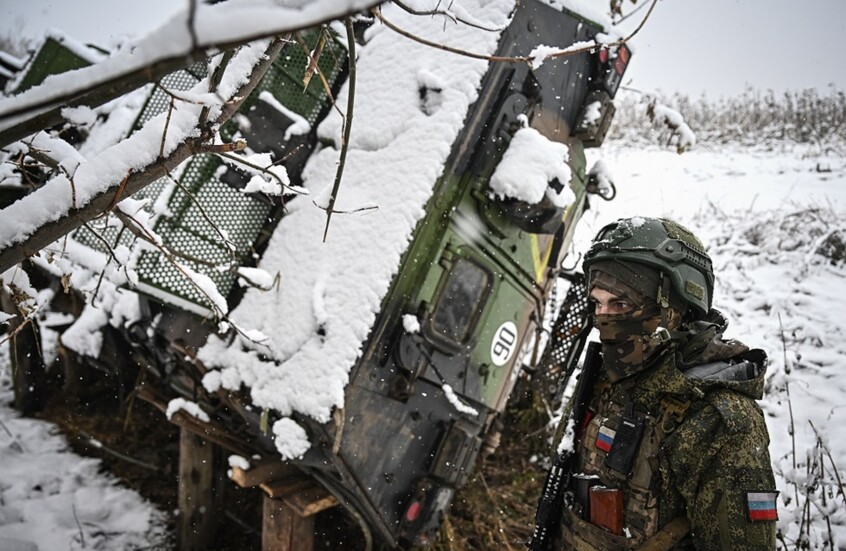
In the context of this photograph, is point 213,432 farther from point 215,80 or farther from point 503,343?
point 215,80

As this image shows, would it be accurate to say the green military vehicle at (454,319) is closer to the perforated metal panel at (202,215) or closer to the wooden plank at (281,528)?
the wooden plank at (281,528)

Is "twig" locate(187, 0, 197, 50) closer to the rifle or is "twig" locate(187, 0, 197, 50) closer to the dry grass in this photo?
the rifle

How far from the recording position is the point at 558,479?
2.21 metres

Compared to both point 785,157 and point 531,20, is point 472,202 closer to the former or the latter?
point 531,20

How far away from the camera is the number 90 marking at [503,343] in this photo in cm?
350

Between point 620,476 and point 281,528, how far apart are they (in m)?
2.44

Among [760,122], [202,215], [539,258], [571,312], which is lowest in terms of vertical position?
[202,215]

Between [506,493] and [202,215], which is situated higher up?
[202,215]

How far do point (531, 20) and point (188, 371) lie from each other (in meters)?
3.42

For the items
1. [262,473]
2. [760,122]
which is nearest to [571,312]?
[262,473]

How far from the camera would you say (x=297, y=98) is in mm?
3561

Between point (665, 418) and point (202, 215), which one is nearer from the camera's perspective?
point (665, 418)

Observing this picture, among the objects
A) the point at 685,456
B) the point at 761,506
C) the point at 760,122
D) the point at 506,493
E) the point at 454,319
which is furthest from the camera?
the point at 760,122

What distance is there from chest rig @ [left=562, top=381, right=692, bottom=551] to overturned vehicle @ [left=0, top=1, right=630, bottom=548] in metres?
1.12
